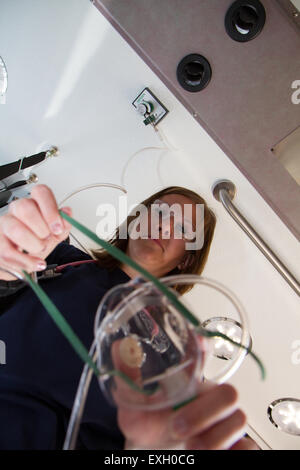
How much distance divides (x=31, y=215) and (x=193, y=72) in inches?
25.4

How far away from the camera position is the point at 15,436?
2.46 feet

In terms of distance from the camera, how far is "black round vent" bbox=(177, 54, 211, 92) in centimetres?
89

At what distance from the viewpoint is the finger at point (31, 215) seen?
1.96 feet

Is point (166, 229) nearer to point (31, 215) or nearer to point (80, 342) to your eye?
point (31, 215)

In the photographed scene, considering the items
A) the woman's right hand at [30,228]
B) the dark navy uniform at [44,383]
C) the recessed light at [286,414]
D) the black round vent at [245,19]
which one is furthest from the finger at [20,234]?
the recessed light at [286,414]

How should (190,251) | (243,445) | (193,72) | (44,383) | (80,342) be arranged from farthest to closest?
1. (190,251)
2. (193,72)
3. (44,383)
4. (243,445)
5. (80,342)

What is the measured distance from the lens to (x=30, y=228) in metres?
0.61

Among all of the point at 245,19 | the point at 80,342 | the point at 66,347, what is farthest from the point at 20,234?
the point at 245,19

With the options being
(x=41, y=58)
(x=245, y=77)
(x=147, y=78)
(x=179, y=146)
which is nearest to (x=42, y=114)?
(x=41, y=58)

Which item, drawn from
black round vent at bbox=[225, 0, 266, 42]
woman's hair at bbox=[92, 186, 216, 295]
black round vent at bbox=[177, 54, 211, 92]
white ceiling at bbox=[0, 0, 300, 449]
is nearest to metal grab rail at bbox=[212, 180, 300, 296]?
white ceiling at bbox=[0, 0, 300, 449]

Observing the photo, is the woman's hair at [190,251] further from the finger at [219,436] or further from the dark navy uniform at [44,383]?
the finger at [219,436]

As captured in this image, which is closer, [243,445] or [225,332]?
[243,445]
